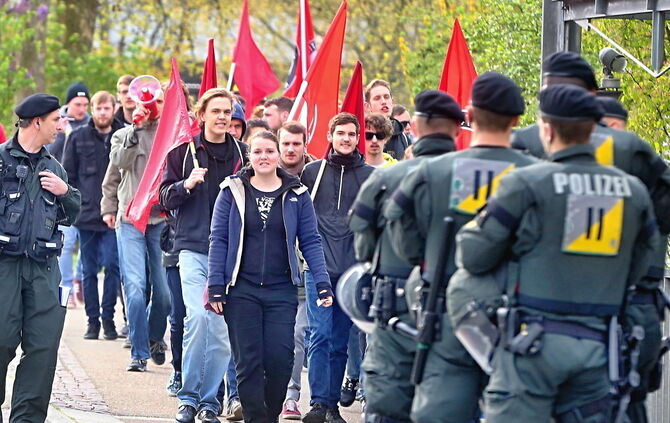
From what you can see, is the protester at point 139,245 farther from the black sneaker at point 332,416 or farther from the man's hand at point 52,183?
the man's hand at point 52,183

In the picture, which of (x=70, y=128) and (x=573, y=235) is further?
(x=70, y=128)

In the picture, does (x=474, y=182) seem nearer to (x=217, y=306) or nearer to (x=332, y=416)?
(x=217, y=306)

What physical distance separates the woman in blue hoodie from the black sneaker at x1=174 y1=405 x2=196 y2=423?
79 cm

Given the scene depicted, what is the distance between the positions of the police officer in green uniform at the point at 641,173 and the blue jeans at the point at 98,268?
772cm

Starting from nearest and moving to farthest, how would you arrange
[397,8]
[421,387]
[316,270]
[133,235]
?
1. [421,387]
2. [316,270]
3. [133,235]
4. [397,8]

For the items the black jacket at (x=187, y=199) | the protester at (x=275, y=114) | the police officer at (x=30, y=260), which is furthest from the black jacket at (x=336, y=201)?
the protester at (x=275, y=114)

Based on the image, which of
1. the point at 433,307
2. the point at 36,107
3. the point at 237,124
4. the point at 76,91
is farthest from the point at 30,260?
the point at 76,91

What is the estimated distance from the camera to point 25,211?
8.60m

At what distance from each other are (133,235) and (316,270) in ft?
11.5

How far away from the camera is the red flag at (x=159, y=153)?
11.1m

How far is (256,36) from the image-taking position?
35875mm

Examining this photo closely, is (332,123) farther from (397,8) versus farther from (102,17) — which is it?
(102,17)

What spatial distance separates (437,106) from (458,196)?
Answer: 0.74 metres

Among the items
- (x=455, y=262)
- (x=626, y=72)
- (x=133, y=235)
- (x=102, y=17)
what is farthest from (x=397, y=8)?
(x=455, y=262)
